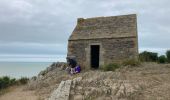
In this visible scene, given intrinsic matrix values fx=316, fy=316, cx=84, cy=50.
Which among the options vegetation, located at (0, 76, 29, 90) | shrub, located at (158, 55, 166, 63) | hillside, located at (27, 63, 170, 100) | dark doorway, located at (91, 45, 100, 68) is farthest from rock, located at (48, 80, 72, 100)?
shrub, located at (158, 55, 166, 63)

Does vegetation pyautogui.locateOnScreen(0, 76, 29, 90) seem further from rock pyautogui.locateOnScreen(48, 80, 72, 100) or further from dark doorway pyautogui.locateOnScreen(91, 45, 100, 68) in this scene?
rock pyautogui.locateOnScreen(48, 80, 72, 100)

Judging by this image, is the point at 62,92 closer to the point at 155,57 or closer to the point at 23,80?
the point at 23,80

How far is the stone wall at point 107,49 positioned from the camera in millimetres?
22969

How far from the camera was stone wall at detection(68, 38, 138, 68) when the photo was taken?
22969 millimetres

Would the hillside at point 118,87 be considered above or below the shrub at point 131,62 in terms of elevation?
below

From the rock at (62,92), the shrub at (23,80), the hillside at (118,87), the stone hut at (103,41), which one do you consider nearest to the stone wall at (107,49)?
the stone hut at (103,41)

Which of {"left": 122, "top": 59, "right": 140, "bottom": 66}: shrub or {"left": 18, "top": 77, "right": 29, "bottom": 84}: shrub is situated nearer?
{"left": 122, "top": 59, "right": 140, "bottom": 66}: shrub

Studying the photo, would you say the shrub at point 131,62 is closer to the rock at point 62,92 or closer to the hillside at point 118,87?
the hillside at point 118,87

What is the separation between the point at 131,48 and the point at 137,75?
4811mm

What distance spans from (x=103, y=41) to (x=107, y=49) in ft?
2.36

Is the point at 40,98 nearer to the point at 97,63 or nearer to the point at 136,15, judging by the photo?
the point at 97,63

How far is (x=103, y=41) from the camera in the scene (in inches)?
949

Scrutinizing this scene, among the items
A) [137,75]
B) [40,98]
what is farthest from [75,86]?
[137,75]

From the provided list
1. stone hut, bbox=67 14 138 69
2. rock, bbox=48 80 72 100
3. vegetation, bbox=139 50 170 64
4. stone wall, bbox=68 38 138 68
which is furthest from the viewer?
vegetation, bbox=139 50 170 64
